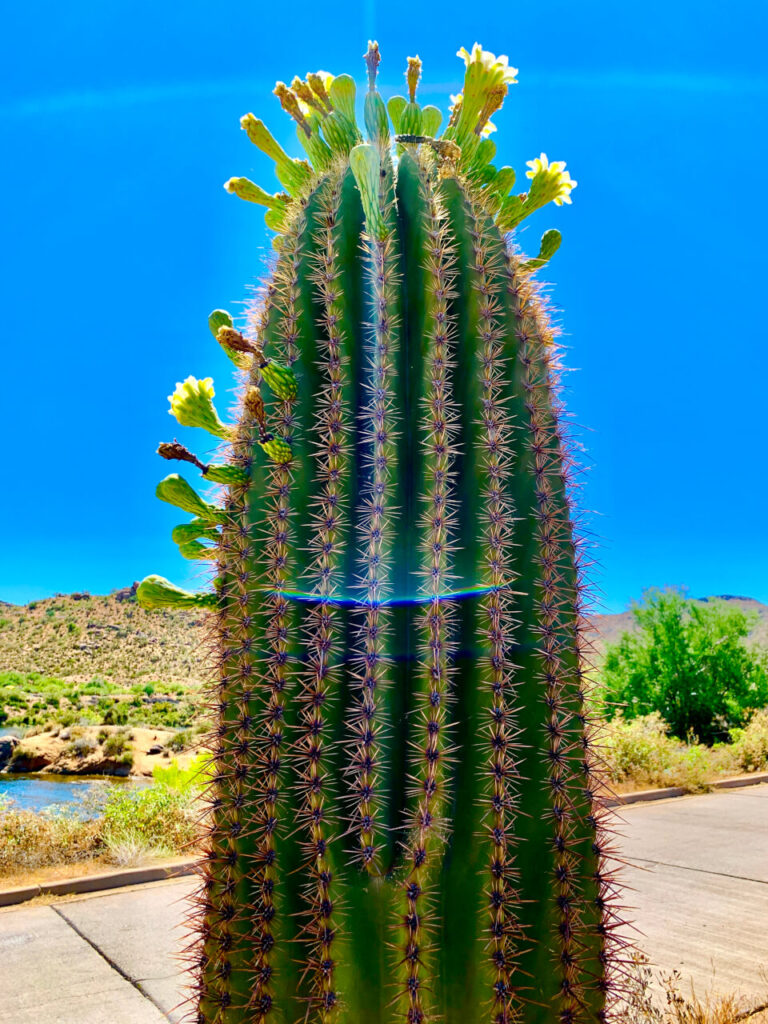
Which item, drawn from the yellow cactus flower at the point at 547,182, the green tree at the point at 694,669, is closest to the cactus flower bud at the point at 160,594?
the yellow cactus flower at the point at 547,182

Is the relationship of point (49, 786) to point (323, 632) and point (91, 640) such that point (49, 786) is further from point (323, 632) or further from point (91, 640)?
point (91, 640)

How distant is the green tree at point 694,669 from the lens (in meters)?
16.1

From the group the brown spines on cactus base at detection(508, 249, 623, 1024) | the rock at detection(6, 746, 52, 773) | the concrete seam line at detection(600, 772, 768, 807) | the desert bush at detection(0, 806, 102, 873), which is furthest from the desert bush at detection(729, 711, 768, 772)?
the rock at detection(6, 746, 52, 773)

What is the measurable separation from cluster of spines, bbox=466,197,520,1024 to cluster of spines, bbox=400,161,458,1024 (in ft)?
0.33

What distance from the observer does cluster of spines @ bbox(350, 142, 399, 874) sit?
6.69 feet

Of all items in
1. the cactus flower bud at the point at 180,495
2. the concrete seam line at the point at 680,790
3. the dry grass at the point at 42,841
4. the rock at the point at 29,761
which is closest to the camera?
the cactus flower bud at the point at 180,495

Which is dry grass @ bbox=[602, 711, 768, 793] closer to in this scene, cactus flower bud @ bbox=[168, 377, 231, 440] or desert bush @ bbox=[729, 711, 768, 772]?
desert bush @ bbox=[729, 711, 768, 772]

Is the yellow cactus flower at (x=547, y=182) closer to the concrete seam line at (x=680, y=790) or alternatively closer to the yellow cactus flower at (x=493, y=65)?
the yellow cactus flower at (x=493, y=65)

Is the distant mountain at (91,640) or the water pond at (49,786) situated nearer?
the water pond at (49,786)

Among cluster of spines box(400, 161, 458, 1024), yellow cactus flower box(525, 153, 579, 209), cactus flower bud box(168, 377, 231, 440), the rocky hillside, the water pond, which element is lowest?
the water pond

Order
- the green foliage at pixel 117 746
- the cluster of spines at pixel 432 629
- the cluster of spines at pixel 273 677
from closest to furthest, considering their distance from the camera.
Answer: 1. the cluster of spines at pixel 432 629
2. the cluster of spines at pixel 273 677
3. the green foliage at pixel 117 746

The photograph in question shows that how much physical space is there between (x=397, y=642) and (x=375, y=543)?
0.28 metres

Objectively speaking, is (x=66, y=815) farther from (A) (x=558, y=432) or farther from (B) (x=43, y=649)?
(B) (x=43, y=649)

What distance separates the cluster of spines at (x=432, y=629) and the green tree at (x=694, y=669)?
1480 cm
